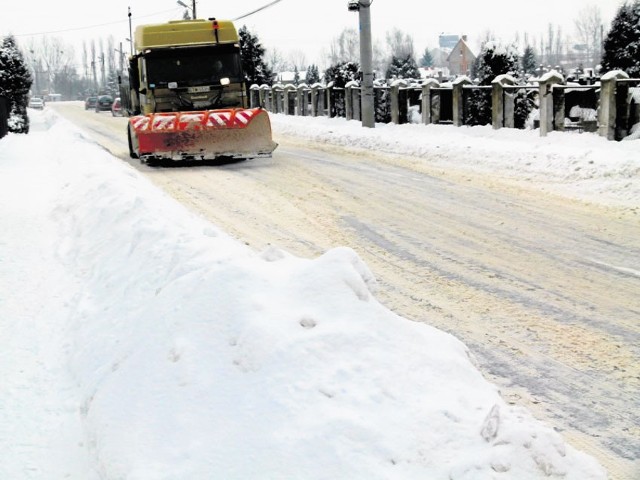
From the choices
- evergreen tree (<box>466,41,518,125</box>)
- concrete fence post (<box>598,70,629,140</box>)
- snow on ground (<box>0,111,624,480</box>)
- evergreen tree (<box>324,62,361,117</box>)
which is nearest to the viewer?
snow on ground (<box>0,111,624,480</box>)

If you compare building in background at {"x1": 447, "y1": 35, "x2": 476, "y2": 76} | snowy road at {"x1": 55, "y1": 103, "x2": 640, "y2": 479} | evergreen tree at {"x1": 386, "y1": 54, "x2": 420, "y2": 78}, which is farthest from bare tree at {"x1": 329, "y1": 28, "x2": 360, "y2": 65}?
snowy road at {"x1": 55, "y1": 103, "x2": 640, "y2": 479}

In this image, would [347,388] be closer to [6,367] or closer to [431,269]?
[6,367]

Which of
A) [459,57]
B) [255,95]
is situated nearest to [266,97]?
[255,95]

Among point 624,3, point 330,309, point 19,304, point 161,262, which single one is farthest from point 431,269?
point 624,3

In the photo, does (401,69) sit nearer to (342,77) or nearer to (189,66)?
(342,77)

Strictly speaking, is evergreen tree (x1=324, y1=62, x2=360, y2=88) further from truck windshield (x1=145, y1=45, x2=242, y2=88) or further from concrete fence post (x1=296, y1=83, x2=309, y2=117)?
truck windshield (x1=145, y1=45, x2=242, y2=88)

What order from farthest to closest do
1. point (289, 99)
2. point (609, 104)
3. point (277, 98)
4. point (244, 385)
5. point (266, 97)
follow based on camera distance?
1. point (266, 97)
2. point (277, 98)
3. point (289, 99)
4. point (609, 104)
5. point (244, 385)

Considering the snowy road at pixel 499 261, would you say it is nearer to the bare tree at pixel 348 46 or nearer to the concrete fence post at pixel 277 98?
the concrete fence post at pixel 277 98

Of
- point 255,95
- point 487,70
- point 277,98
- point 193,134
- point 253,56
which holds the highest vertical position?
point 253,56

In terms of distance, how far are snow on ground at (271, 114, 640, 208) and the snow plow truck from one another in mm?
3990

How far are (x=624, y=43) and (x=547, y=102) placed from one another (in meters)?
11.8

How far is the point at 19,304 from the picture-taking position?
6219 mm

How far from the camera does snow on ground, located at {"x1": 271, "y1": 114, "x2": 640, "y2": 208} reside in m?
11.9

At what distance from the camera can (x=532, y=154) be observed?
15023 mm
